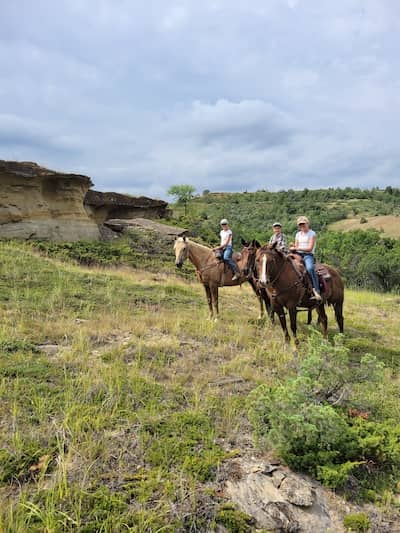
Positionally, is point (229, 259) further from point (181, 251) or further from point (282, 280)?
point (282, 280)

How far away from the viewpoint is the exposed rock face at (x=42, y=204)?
625 inches

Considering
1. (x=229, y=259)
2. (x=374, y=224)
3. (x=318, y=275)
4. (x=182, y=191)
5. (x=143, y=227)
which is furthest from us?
(x=374, y=224)

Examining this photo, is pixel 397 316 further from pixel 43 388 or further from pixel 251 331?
pixel 43 388

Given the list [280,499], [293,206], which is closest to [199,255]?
[280,499]

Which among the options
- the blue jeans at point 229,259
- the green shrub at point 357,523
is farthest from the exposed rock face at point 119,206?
the green shrub at point 357,523

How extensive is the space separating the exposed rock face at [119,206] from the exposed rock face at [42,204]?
5.64ft

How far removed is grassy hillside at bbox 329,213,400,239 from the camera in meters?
57.4

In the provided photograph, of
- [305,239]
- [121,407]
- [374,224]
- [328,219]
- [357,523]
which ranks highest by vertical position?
[328,219]

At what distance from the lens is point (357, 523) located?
271 centimetres

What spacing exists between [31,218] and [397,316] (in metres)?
15.6

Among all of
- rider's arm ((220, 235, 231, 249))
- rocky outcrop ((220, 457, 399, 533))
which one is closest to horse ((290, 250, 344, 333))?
rider's arm ((220, 235, 231, 249))

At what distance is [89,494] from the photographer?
2.63m

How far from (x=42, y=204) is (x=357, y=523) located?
1733 cm

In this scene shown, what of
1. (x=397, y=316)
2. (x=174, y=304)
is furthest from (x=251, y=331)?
(x=397, y=316)
